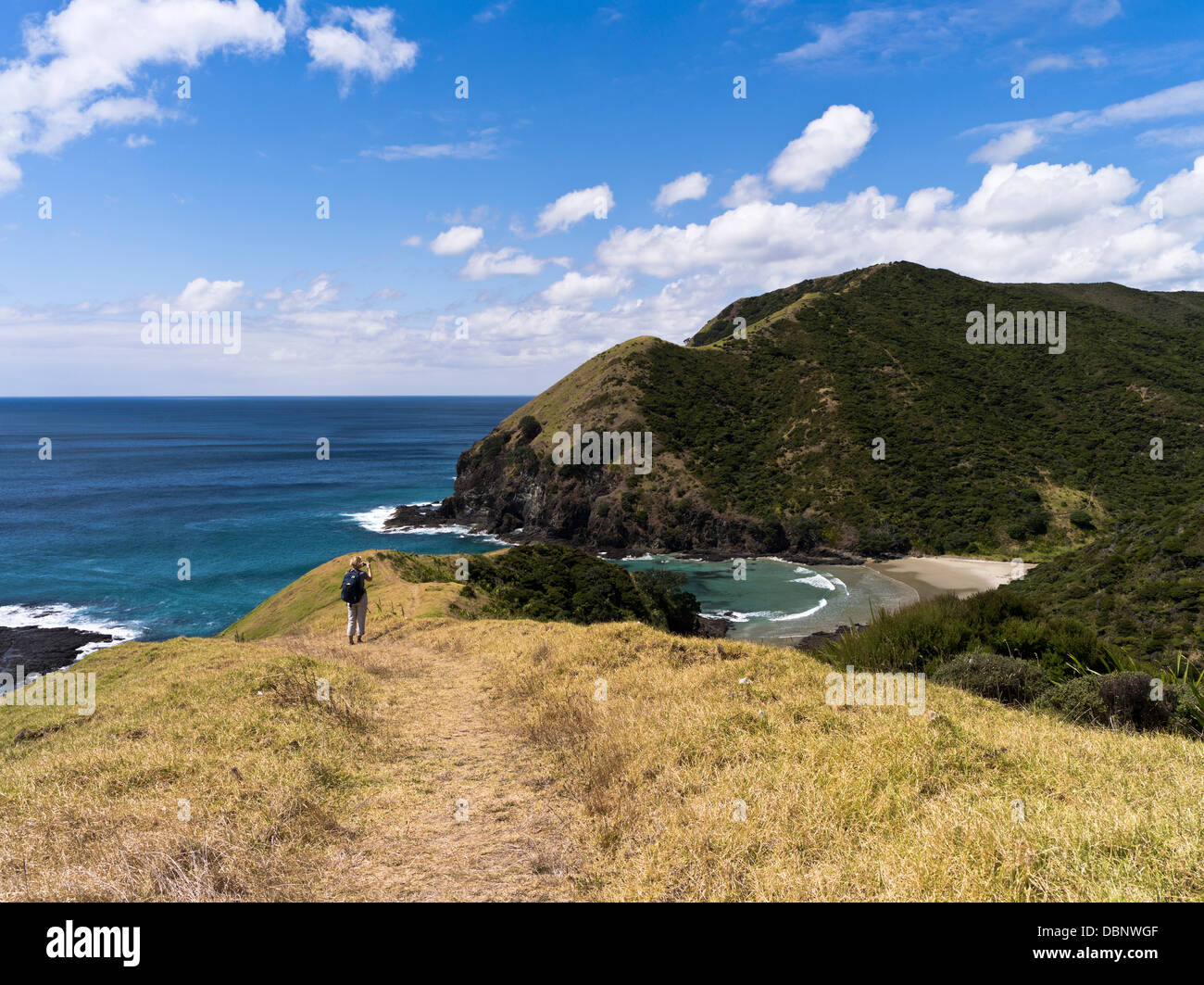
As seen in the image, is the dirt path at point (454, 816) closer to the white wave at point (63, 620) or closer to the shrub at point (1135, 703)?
the shrub at point (1135, 703)

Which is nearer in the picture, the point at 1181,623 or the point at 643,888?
the point at 643,888

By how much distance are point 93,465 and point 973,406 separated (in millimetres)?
165883

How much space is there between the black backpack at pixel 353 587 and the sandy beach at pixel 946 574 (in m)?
48.1

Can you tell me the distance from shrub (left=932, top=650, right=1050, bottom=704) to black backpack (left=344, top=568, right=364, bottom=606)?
15.2m

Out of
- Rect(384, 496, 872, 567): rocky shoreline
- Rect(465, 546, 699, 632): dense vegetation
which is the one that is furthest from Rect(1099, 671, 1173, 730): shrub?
Rect(384, 496, 872, 567): rocky shoreline

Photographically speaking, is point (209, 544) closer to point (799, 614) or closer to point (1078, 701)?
point (799, 614)

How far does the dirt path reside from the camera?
513 cm

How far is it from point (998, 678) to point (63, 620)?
61.1m

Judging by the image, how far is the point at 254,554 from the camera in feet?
217

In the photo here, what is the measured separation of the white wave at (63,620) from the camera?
4462cm

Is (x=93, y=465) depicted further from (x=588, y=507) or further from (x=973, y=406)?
(x=973, y=406)

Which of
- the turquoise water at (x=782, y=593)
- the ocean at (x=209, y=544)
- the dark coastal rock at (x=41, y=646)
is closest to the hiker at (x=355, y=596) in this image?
the dark coastal rock at (x=41, y=646)
